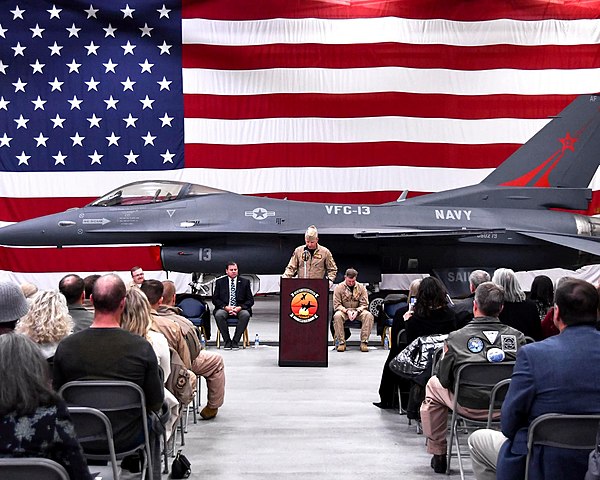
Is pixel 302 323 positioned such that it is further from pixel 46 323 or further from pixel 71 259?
pixel 71 259

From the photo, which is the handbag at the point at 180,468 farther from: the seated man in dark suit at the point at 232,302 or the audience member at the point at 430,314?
the seated man in dark suit at the point at 232,302

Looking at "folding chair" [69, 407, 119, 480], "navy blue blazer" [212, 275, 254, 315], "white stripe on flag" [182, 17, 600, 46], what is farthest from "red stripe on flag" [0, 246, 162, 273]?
"folding chair" [69, 407, 119, 480]

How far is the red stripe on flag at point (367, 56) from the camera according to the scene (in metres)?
14.8

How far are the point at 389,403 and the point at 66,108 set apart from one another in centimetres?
1098

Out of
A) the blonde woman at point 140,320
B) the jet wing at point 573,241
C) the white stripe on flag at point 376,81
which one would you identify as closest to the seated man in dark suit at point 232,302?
the blonde woman at point 140,320

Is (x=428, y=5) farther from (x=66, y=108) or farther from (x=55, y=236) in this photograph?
(x=55, y=236)

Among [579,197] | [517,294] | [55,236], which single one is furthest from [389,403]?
[579,197]

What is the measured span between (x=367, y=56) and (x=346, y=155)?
85.7 inches

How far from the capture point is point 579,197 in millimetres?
13242

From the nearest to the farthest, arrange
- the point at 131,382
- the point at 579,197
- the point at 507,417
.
A: the point at 507,417, the point at 131,382, the point at 579,197

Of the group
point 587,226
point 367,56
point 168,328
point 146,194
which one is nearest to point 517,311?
point 168,328

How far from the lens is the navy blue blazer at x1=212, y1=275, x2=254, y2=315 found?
31.8 ft

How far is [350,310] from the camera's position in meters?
9.36

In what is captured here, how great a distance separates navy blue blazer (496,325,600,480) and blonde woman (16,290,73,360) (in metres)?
2.36
